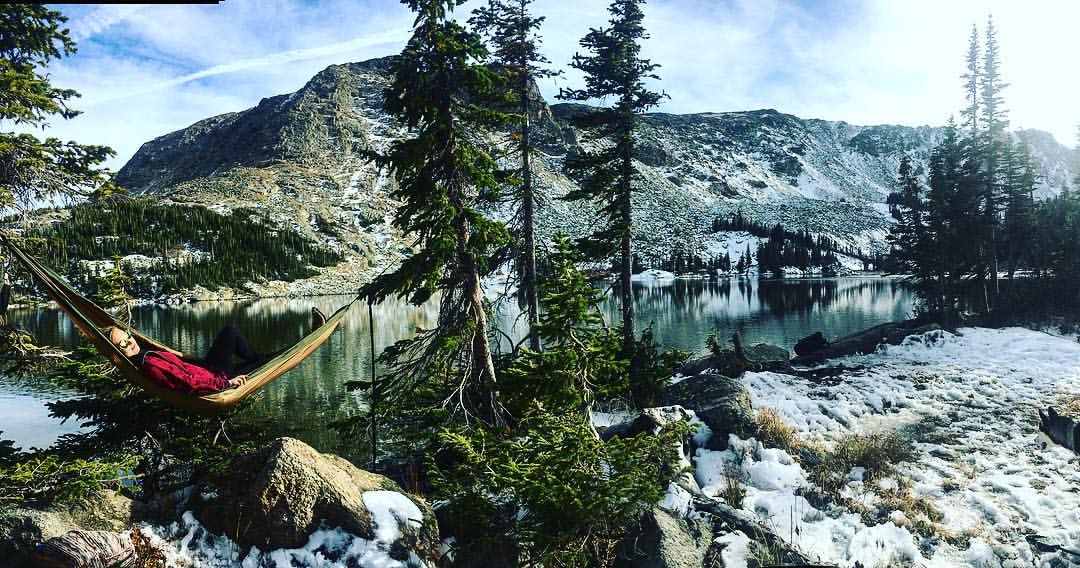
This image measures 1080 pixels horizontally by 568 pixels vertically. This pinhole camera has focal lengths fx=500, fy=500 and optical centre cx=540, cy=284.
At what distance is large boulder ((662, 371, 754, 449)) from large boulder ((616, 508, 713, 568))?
14.5 feet

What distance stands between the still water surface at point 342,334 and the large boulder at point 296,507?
5089 mm

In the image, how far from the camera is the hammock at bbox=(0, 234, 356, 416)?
481cm

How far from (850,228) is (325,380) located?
168 metres

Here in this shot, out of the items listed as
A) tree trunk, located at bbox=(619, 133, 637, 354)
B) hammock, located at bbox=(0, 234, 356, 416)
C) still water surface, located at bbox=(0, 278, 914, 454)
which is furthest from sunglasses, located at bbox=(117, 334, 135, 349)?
tree trunk, located at bbox=(619, 133, 637, 354)

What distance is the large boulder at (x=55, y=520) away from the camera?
177 inches

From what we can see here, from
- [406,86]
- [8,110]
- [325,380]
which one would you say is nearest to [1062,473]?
[406,86]

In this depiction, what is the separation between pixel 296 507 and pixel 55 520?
217 centimetres

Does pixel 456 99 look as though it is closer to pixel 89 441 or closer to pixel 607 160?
pixel 607 160

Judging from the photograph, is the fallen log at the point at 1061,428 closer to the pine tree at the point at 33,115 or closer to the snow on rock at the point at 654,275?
the pine tree at the point at 33,115

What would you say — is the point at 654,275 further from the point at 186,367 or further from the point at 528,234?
the point at 186,367

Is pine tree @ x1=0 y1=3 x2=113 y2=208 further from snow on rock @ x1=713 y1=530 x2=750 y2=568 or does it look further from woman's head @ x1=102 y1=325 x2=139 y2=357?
snow on rock @ x1=713 y1=530 x2=750 y2=568

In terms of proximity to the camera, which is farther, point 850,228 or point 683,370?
point 850,228

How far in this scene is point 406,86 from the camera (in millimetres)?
8758

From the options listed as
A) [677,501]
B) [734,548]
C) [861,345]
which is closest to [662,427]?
[677,501]
